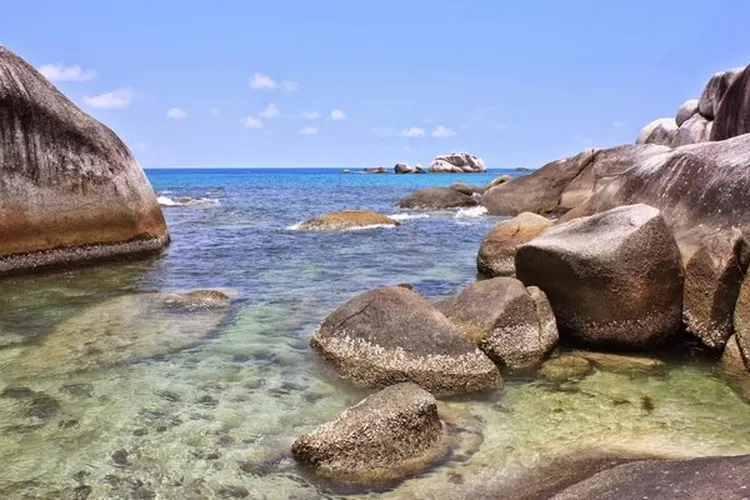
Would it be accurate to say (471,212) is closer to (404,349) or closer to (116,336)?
(116,336)

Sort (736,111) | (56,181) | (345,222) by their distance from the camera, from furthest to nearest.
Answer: (345,222)
(736,111)
(56,181)

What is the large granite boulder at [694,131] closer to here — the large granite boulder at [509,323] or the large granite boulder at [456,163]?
the large granite boulder at [509,323]

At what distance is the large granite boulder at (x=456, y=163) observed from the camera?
108062mm

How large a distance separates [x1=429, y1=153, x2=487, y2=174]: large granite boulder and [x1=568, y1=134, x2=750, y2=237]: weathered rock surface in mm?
99042

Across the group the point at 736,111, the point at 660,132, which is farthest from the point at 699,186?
the point at 660,132

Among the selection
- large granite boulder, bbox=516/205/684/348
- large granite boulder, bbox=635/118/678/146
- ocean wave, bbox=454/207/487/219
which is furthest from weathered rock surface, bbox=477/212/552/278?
large granite boulder, bbox=635/118/678/146

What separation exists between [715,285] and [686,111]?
21.8 meters

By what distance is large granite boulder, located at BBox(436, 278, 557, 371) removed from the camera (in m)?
6.76

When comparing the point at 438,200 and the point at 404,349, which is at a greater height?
the point at 438,200

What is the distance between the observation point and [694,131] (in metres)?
22.5

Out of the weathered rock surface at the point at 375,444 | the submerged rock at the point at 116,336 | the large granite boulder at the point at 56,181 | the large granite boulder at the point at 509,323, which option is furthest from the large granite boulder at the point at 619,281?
the large granite boulder at the point at 56,181

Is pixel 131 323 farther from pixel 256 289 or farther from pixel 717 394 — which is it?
pixel 717 394

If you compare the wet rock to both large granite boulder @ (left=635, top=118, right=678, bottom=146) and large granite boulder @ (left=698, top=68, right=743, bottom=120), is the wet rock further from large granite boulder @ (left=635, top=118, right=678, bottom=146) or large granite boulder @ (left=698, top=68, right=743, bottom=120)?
large granite boulder @ (left=635, top=118, right=678, bottom=146)

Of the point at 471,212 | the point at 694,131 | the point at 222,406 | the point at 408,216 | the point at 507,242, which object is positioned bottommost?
the point at 222,406
